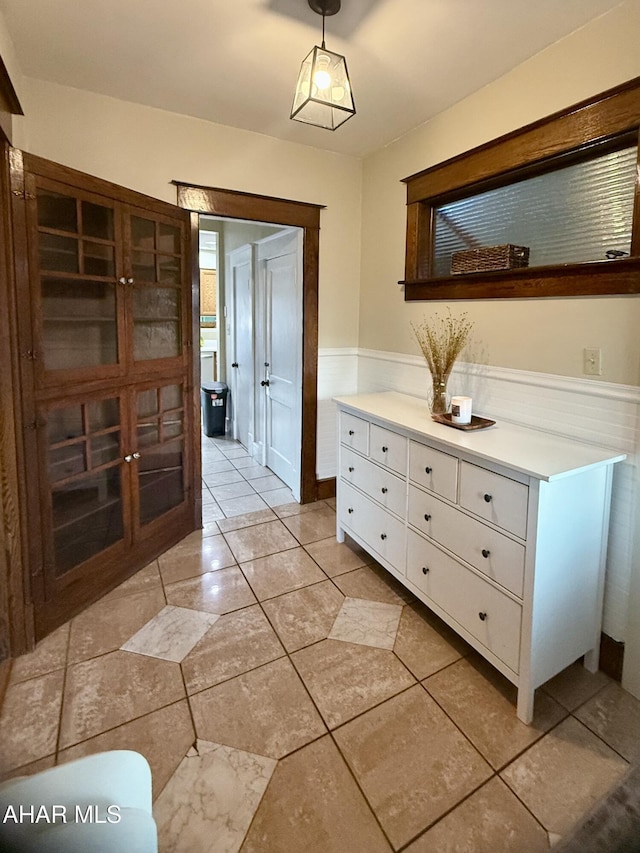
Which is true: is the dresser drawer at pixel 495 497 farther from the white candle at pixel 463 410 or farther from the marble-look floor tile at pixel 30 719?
the marble-look floor tile at pixel 30 719

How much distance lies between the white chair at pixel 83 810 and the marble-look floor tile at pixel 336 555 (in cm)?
179

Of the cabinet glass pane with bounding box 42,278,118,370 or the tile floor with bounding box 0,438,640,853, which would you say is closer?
the tile floor with bounding box 0,438,640,853

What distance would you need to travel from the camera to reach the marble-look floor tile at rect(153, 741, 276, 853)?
4.28ft

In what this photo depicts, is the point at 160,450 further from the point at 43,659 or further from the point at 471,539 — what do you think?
the point at 471,539

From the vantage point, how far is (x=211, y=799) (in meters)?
1.41

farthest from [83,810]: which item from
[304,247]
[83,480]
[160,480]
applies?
[304,247]

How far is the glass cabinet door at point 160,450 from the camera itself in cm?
261

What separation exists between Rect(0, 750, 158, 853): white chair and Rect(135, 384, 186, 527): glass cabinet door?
1832mm

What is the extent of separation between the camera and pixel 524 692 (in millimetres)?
1679

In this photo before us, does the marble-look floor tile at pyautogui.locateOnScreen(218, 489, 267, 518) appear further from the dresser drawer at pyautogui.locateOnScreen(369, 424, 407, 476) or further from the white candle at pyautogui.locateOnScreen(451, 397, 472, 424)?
the white candle at pyautogui.locateOnScreen(451, 397, 472, 424)

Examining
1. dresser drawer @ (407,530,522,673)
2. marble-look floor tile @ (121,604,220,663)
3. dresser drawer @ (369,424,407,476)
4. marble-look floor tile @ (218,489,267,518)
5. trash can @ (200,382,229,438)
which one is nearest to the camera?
dresser drawer @ (407,530,522,673)

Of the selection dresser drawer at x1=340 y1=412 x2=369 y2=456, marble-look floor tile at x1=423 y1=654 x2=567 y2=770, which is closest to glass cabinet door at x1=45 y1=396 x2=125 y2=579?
dresser drawer at x1=340 y1=412 x2=369 y2=456

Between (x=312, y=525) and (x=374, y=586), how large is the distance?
0.84m

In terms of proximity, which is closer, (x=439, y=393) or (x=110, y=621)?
(x=110, y=621)
